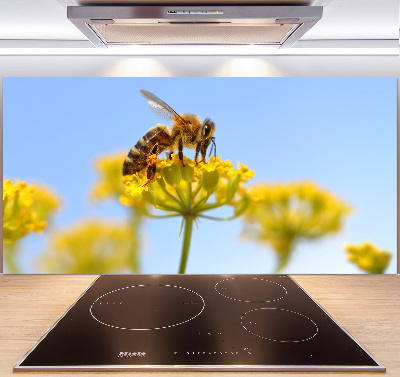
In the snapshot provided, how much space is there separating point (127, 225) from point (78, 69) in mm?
589

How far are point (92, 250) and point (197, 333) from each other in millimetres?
800

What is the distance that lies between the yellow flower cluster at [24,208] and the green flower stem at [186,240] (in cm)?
49

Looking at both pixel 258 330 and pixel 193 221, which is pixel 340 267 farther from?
pixel 258 330

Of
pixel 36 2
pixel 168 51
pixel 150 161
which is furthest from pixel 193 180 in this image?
pixel 36 2

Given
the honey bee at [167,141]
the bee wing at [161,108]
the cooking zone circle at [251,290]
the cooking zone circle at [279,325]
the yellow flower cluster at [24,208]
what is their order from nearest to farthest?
the cooking zone circle at [279,325] → the cooking zone circle at [251,290] → the bee wing at [161,108] → the honey bee at [167,141] → the yellow flower cluster at [24,208]

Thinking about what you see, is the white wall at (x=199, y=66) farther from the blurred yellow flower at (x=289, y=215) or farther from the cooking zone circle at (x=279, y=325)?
the cooking zone circle at (x=279, y=325)

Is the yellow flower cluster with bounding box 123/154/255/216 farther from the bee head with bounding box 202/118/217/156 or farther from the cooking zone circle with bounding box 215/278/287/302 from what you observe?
the cooking zone circle with bounding box 215/278/287/302

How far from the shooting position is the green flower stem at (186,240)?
143cm

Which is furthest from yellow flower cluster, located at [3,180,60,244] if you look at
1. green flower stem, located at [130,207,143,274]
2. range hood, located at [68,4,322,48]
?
range hood, located at [68,4,322,48]

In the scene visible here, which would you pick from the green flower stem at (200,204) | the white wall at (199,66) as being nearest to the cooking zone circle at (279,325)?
the green flower stem at (200,204)

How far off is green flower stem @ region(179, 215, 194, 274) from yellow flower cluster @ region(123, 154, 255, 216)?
0.04m

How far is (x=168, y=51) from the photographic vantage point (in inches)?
53.6

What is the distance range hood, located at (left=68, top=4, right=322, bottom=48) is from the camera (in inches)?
33.2

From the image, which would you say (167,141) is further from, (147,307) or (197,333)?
(197,333)
